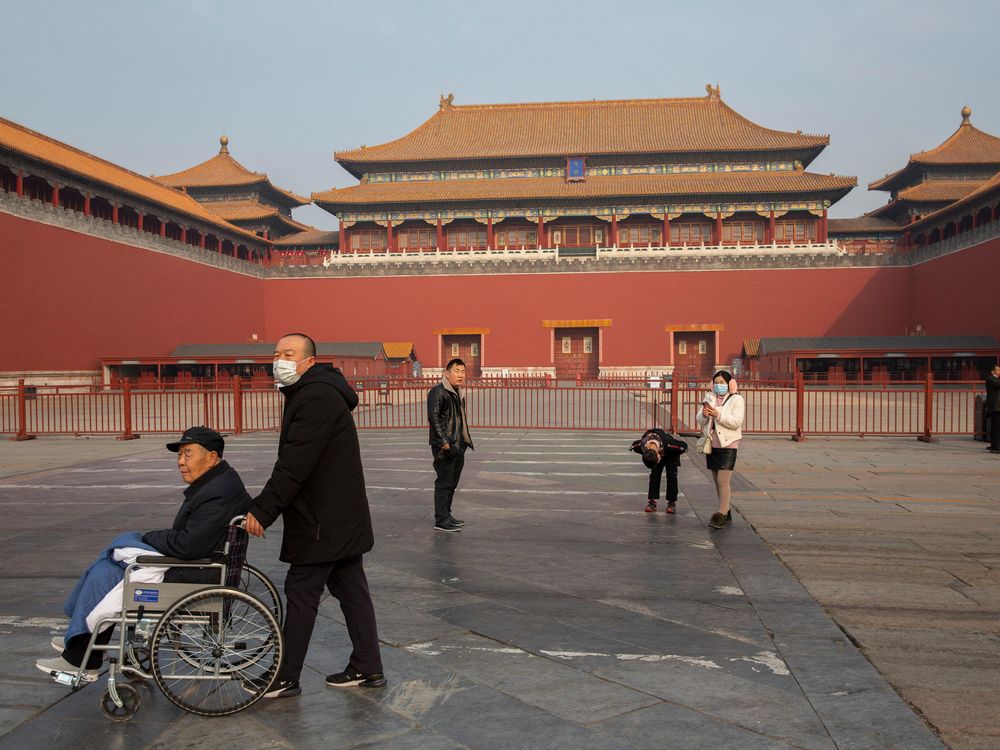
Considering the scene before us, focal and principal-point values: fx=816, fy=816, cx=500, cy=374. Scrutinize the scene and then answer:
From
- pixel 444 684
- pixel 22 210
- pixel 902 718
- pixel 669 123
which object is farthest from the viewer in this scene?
pixel 669 123

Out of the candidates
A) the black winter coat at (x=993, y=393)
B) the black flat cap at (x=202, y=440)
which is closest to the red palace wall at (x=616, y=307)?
the black winter coat at (x=993, y=393)

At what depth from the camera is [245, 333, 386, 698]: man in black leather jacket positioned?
3010 mm

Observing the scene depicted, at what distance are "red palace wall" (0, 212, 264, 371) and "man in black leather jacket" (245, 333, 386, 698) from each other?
71.4ft

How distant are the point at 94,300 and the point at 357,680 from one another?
2531 cm

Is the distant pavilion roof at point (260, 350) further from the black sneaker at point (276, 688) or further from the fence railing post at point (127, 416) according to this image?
the black sneaker at point (276, 688)

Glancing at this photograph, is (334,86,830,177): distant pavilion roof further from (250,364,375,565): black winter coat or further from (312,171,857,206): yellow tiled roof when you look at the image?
(250,364,375,565): black winter coat

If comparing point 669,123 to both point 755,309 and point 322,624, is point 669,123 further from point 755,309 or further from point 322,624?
point 322,624

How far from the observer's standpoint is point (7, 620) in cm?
388

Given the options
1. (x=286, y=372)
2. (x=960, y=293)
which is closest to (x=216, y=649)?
(x=286, y=372)

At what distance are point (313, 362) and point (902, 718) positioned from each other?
8.12ft

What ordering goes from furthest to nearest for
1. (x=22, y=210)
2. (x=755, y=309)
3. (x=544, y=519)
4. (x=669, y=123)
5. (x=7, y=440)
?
(x=669, y=123)
(x=755, y=309)
(x=22, y=210)
(x=7, y=440)
(x=544, y=519)

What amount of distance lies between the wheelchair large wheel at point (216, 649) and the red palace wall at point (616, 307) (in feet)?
99.6

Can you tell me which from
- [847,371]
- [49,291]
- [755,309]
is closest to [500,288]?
[755,309]

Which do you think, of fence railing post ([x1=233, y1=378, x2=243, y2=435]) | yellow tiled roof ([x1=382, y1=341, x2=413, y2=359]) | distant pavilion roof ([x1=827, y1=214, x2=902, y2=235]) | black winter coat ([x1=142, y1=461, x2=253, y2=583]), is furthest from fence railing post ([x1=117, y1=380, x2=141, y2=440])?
distant pavilion roof ([x1=827, y1=214, x2=902, y2=235])
